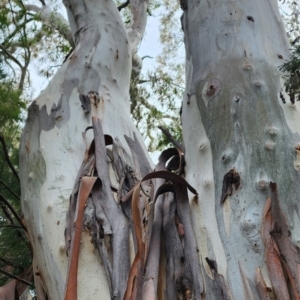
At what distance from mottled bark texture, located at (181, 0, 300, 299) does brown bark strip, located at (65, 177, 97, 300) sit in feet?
0.93

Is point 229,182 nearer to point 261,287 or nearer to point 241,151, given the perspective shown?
point 241,151

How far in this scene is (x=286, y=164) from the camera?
3.73 feet

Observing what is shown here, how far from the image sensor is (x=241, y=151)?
117 cm

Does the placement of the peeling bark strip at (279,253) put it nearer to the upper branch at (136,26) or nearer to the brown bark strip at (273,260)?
the brown bark strip at (273,260)

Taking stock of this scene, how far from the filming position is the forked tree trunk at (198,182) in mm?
1033

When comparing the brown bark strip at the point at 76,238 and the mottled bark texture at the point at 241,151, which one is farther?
the brown bark strip at the point at 76,238

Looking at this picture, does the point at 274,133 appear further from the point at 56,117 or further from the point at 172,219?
the point at 56,117

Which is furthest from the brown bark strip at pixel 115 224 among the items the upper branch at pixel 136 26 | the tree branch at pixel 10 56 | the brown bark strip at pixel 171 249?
the tree branch at pixel 10 56

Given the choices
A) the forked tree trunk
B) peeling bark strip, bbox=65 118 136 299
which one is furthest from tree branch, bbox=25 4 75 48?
peeling bark strip, bbox=65 118 136 299

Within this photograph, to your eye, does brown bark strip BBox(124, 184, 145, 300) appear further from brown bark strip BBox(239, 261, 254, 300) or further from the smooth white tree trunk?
brown bark strip BBox(239, 261, 254, 300)

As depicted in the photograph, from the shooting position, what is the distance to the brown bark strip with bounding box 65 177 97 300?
1.13 metres

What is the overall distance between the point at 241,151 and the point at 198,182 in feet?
0.44

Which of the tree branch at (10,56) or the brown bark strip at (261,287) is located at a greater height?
the tree branch at (10,56)

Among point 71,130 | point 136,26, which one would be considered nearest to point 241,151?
point 71,130
